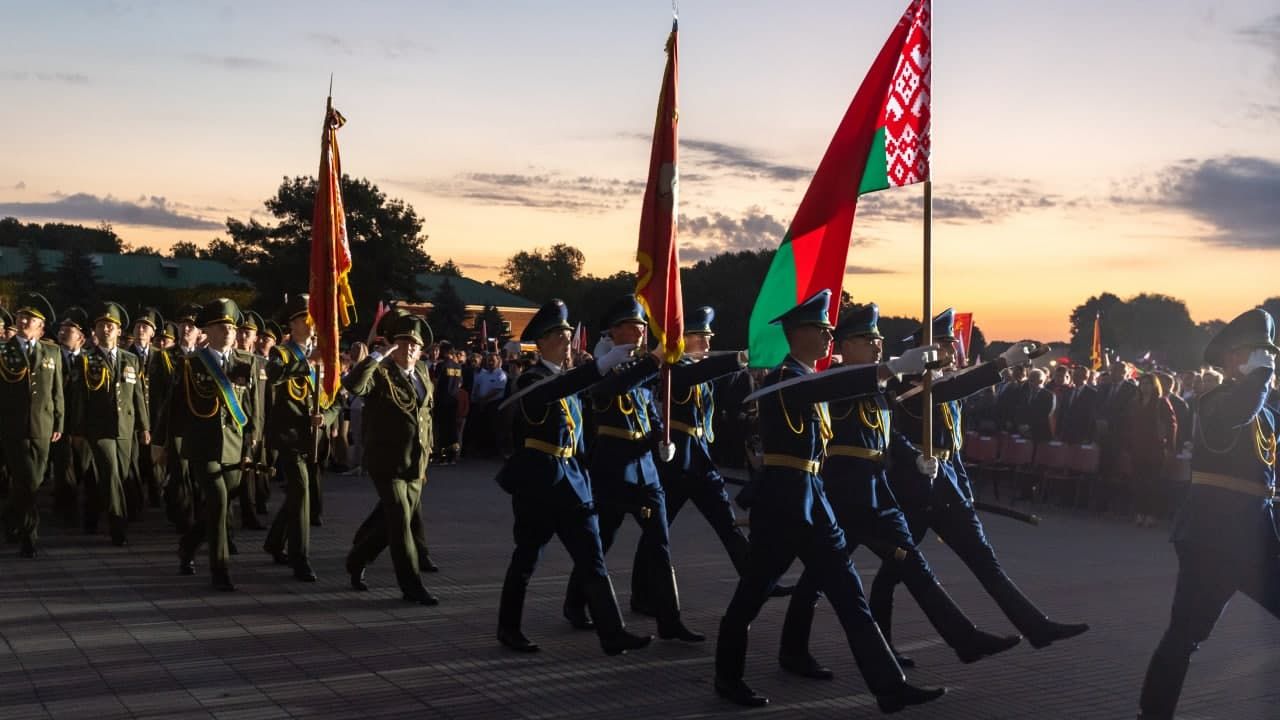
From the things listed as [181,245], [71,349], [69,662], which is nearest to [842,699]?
[69,662]

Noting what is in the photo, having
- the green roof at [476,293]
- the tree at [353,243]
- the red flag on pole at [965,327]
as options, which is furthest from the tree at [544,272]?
the red flag on pole at [965,327]

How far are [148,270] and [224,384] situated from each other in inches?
3984

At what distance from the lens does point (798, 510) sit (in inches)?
257

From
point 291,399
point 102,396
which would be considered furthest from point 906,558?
point 102,396

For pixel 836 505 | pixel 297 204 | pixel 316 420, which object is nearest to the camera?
pixel 836 505

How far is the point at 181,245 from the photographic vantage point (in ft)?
416

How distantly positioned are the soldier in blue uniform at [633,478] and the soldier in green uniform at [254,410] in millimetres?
3062

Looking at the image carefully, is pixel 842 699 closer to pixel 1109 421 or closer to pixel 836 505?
pixel 836 505

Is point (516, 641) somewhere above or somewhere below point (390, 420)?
below

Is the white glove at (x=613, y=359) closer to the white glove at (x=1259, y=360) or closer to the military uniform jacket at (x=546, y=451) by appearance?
the military uniform jacket at (x=546, y=451)

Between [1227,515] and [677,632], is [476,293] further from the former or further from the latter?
[1227,515]

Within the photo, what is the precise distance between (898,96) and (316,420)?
495 centimetres

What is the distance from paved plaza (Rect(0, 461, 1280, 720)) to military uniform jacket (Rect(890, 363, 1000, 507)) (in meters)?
0.99

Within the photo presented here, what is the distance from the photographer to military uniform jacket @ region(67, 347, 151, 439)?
12148 millimetres
